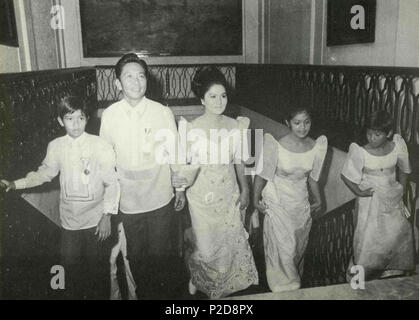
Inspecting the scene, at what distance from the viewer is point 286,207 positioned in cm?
193

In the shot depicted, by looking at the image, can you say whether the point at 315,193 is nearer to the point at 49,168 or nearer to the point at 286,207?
the point at 286,207

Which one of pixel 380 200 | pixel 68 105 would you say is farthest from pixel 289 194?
pixel 68 105

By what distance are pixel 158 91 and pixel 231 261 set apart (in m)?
1.80

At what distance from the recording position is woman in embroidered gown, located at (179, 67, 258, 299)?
1.73 metres

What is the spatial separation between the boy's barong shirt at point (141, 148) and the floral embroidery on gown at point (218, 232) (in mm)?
155

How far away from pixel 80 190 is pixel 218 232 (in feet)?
2.36

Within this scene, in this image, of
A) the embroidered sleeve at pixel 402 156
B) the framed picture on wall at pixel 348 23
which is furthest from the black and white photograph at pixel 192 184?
the framed picture on wall at pixel 348 23

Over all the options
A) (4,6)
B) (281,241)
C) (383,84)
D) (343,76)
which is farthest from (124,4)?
(281,241)

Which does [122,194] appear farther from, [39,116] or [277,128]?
[277,128]

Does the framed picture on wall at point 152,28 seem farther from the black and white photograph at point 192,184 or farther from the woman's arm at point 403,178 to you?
the woman's arm at point 403,178

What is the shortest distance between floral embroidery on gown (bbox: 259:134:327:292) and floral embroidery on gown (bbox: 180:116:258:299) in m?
0.13

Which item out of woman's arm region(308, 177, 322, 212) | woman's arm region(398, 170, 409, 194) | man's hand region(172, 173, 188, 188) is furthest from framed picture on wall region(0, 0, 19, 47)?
woman's arm region(398, 170, 409, 194)

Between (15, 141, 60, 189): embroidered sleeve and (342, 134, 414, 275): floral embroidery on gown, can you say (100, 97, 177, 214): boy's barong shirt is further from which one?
(342, 134, 414, 275): floral embroidery on gown

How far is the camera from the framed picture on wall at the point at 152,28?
255cm
